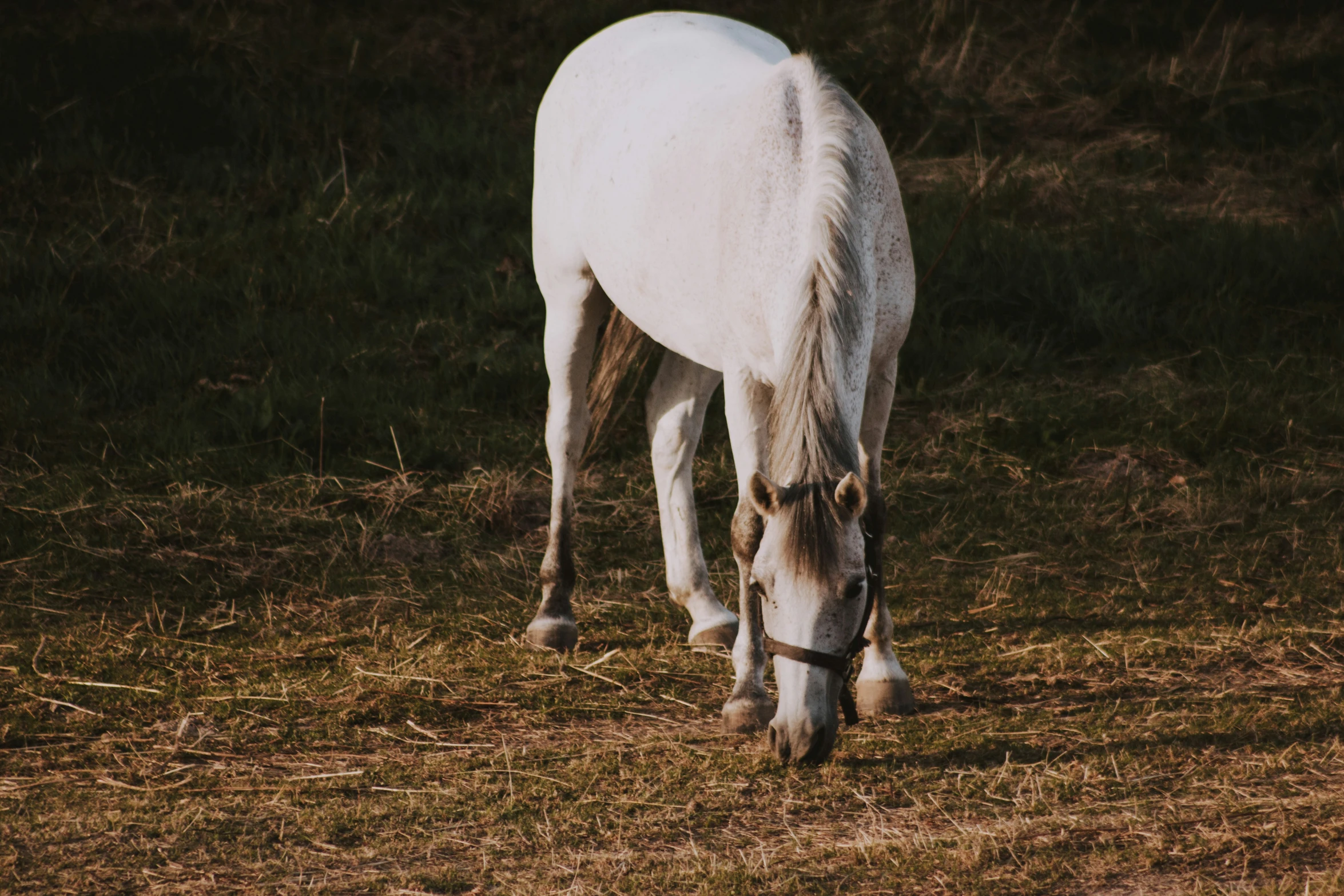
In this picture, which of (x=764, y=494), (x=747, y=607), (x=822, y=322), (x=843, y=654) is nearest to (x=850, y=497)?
(x=764, y=494)

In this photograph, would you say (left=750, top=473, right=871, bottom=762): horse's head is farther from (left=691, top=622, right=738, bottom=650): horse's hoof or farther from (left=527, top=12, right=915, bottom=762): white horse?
(left=691, top=622, right=738, bottom=650): horse's hoof

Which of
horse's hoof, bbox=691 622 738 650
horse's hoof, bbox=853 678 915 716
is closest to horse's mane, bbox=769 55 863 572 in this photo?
horse's hoof, bbox=853 678 915 716

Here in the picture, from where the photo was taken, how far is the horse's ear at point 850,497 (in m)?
2.78

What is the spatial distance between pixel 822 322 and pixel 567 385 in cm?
162

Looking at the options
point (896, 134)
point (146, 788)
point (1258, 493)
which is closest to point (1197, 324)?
point (1258, 493)

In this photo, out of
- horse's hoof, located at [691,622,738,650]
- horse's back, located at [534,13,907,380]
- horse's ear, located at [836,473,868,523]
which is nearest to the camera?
horse's ear, located at [836,473,868,523]

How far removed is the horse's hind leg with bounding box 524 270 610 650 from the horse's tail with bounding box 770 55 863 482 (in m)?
1.31

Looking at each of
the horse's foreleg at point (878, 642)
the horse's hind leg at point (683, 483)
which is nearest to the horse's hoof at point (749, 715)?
the horse's foreleg at point (878, 642)

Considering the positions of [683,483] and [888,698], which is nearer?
[888,698]

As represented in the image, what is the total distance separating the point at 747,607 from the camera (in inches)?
134

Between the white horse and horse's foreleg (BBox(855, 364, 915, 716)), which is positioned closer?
the white horse

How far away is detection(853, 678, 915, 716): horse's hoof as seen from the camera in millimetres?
3537

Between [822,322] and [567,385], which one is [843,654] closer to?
[822,322]

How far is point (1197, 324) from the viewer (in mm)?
6562
